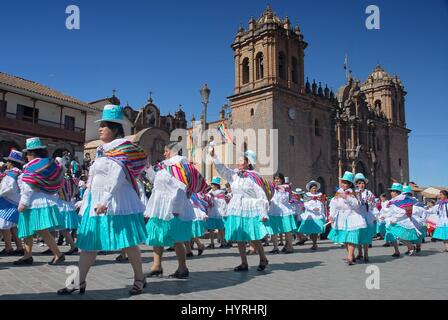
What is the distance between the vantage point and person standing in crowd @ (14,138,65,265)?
264 inches

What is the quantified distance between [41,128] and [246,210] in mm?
25771

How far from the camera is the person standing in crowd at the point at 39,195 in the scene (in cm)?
671

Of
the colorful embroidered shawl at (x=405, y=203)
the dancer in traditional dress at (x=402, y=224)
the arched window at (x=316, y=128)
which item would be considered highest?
the arched window at (x=316, y=128)

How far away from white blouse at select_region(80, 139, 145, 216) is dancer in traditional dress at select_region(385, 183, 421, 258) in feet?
27.3

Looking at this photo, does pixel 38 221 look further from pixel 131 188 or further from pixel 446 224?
pixel 446 224

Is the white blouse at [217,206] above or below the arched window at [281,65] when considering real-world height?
below

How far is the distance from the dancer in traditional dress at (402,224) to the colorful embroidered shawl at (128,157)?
8207 mm

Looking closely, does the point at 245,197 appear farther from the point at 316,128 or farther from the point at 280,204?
the point at 316,128

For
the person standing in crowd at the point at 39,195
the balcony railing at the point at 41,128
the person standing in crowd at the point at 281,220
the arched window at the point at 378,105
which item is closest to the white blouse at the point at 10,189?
the person standing in crowd at the point at 39,195

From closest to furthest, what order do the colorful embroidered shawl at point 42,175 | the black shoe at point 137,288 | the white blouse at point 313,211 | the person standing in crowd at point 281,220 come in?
the black shoe at point 137,288 → the colorful embroidered shawl at point 42,175 → the person standing in crowd at point 281,220 → the white blouse at point 313,211

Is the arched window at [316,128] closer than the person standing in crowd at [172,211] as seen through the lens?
No

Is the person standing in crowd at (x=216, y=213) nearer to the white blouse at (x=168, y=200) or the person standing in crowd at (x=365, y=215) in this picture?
the person standing in crowd at (x=365, y=215)
